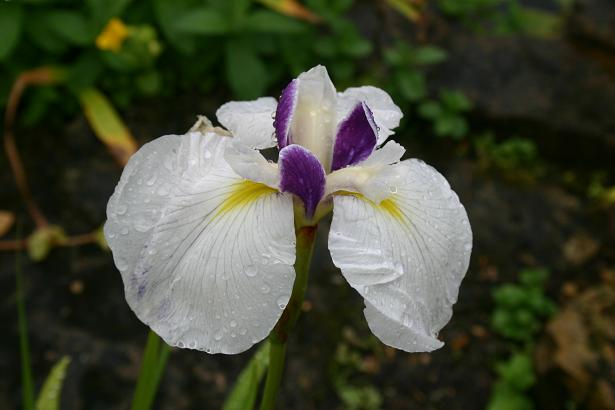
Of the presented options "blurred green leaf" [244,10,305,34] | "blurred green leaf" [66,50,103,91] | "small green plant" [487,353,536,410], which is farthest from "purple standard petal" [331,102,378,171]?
"blurred green leaf" [66,50,103,91]

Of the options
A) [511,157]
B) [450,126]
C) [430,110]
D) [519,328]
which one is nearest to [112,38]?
[430,110]

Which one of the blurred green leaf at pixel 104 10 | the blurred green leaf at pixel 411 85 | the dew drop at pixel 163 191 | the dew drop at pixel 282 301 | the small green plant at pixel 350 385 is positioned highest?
the dew drop at pixel 163 191

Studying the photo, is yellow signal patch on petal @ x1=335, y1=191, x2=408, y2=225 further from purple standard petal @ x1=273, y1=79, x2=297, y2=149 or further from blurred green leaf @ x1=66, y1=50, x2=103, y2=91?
blurred green leaf @ x1=66, y1=50, x2=103, y2=91

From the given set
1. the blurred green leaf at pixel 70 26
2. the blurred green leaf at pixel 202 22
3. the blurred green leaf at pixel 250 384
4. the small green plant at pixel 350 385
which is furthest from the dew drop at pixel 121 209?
the blurred green leaf at pixel 70 26

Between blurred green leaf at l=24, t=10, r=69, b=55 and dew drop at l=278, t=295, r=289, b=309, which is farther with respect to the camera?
blurred green leaf at l=24, t=10, r=69, b=55

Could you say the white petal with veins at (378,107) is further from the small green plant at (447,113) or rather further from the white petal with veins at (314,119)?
the small green plant at (447,113)

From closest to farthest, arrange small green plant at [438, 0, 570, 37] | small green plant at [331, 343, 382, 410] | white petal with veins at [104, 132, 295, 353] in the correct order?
white petal with veins at [104, 132, 295, 353]
small green plant at [331, 343, 382, 410]
small green plant at [438, 0, 570, 37]

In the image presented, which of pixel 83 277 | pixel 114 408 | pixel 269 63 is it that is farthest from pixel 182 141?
pixel 269 63
